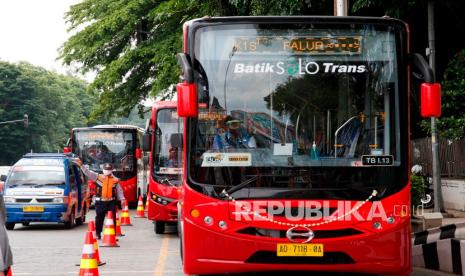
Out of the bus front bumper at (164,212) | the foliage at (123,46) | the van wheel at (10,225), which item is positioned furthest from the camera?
the foliage at (123,46)

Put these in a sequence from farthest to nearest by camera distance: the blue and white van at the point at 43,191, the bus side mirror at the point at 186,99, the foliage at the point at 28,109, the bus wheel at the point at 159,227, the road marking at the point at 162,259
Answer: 1. the foliage at the point at 28,109
2. the blue and white van at the point at 43,191
3. the bus wheel at the point at 159,227
4. the road marking at the point at 162,259
5. the bus side mirror at the point at 186,99

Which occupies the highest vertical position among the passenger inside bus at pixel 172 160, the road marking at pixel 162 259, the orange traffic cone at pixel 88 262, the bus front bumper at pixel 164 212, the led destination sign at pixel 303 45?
the led destination sign at pixel 303 45

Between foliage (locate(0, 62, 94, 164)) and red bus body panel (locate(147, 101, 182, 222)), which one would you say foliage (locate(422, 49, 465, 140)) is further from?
foliage (locate(0, 62, 94, 164))

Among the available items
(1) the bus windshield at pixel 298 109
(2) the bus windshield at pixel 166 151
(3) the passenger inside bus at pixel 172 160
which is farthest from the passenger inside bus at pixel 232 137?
(3) the passenger inside bus at pixel 172 160

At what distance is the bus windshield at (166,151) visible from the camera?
22.9 m

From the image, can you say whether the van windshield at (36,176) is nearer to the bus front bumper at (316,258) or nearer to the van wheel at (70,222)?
the van wheel at (70,222)

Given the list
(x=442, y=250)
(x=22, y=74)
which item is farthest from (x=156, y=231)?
(x=22, y=74)

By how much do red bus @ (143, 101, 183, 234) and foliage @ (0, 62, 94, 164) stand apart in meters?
70.1

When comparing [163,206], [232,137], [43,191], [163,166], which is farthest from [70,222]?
[232,137]

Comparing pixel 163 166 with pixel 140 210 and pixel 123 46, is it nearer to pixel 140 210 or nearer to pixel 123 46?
pixel 140 210

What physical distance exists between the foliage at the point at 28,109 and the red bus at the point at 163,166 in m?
70.1

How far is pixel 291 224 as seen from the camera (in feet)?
33.2

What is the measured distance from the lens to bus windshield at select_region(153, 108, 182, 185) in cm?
2292

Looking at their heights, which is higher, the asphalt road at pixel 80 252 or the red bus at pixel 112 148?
the red bus at pixel 112 148
